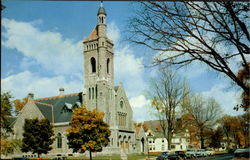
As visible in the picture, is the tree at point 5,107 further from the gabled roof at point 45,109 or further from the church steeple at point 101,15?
the gabled roof at point 45,109

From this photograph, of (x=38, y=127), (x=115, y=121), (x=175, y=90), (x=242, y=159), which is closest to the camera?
(x=242, y=159)

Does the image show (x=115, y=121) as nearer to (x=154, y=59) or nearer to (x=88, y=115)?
(x=88, y=115)

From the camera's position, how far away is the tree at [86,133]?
3638cm

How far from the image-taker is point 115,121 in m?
56.3

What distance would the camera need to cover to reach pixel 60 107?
206ft

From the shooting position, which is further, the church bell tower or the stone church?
the church bell tower

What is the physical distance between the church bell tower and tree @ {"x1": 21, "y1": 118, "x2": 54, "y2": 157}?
13.2 metres

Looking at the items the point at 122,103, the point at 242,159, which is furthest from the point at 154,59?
the point at 122,103

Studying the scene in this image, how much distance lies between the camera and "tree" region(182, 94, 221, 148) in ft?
190

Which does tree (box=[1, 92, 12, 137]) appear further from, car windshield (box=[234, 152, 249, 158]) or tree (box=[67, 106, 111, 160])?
tree (box=[67, 106, 111, 160])

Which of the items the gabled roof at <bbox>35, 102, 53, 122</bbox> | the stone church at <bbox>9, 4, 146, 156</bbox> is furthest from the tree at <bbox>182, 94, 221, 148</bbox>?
the gabled roof at <bbox>35, 102, 53, 122</bbox>

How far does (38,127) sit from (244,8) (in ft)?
131

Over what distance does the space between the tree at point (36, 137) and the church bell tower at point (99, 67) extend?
1317 cm

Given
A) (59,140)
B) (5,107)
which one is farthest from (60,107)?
(5,107)
